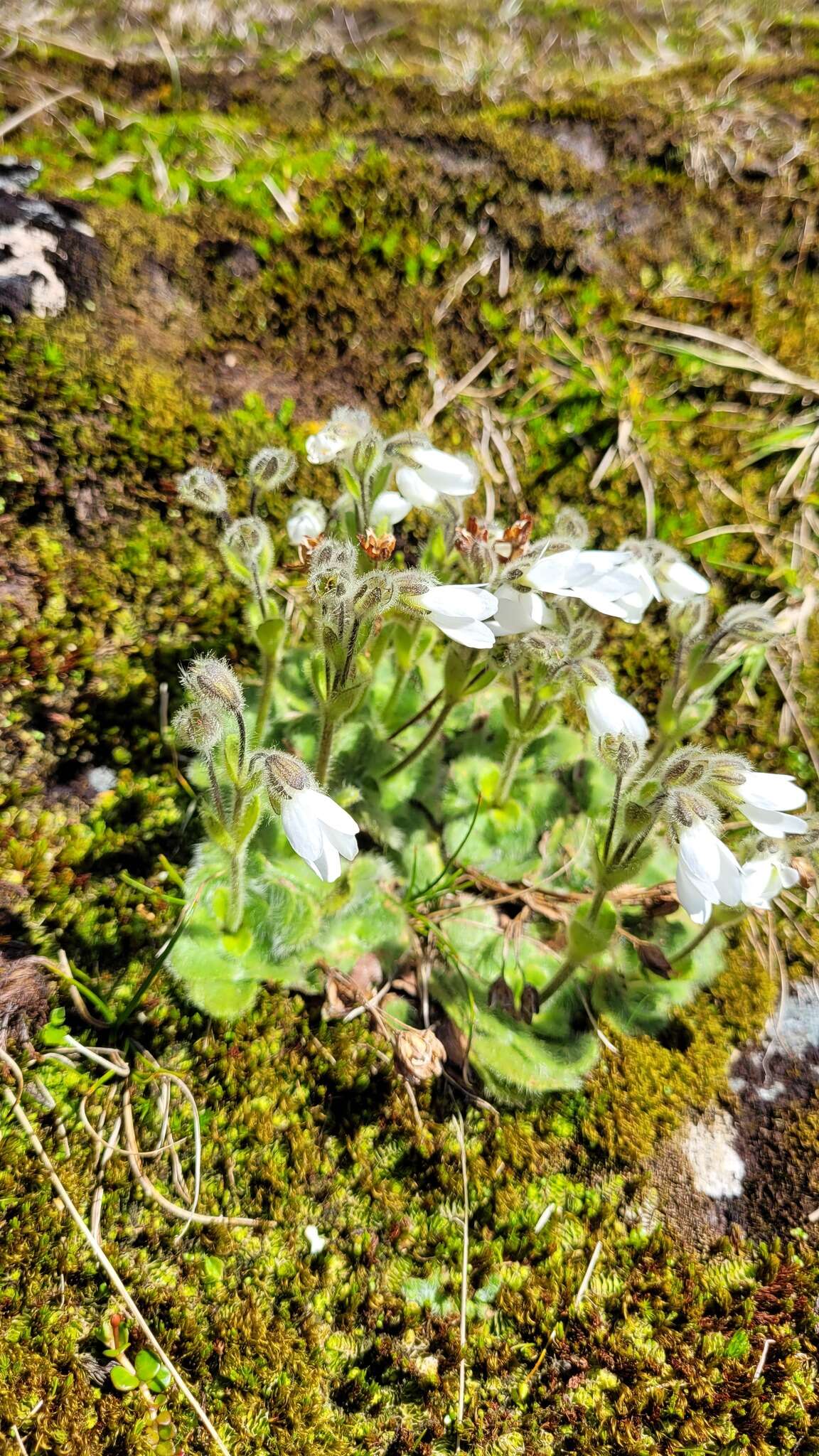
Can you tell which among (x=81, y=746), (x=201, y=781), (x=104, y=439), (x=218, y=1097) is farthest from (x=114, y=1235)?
(x=104, y=439)

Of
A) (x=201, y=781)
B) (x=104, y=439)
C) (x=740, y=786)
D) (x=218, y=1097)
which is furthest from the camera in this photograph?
(x=104, y=439)

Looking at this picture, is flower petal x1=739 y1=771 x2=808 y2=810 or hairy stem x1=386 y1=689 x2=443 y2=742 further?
hairy stem x1=386 y1=689 x2=443 y2=742

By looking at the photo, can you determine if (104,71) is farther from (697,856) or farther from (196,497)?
(697,856)

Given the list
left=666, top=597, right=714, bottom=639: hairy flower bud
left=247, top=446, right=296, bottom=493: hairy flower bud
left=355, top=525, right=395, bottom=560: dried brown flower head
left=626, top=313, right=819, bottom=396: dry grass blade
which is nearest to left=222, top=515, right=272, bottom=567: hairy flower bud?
left=247, top=446, right=296, bottom=493: hairy flower bud

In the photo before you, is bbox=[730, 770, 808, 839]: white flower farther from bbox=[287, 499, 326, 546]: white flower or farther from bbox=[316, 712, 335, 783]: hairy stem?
bbox=[287, 499, 326, 546]: white flower

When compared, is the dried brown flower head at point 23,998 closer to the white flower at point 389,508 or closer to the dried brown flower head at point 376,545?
the dried brown flower head at point 376,545

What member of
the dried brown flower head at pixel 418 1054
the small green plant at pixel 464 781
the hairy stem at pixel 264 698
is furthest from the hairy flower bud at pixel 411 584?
the dried brown flower head at pixel 418 1054

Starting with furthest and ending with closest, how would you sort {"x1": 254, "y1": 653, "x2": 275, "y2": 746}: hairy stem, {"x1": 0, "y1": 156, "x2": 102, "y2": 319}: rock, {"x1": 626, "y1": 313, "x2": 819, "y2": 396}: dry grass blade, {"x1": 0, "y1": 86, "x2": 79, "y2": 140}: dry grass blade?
1. {"x1": 0, "y1": 86, "x2": 79, "y2": 140}: dry grass blade
2. {"x1": 626, "y1": 313, "x2": 819, "y2": 396}: dry grass blade
3. {"x1": 0, "y1": 156, "x2": 102, "y2": 319}: rock
4. {"x1": 254, "y1": 653, "x2": 275, "y2": 746}: hairy stem
